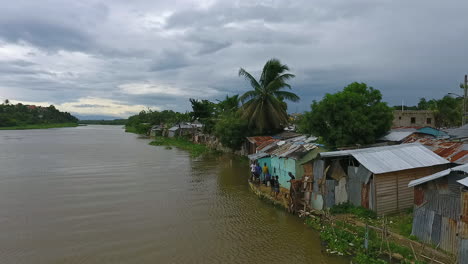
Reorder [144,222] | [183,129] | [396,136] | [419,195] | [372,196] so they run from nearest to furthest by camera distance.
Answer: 1. [419,195]
2. [372,196]
3. [144,222]
4. [396,136]
5. [183,129]

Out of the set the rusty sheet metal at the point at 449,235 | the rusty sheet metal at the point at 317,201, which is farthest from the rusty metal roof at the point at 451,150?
the rusty sheet metal at the point at 317,201

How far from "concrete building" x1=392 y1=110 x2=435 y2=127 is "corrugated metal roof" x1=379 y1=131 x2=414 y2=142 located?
1379 cm

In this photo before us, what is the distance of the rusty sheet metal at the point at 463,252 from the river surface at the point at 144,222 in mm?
2859

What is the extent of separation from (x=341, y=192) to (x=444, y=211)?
425 cm

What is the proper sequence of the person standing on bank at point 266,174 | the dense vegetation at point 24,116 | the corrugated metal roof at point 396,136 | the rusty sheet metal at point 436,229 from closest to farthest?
the rusty sheet metal at point 436,229 < the corrugated metal roof at point 396,136 < the person standing on bank at point 266,174 < the dense vegetation at point 24,116

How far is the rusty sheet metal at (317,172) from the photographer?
12117 millimetres

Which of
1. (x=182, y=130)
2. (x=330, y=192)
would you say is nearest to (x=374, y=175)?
(x=330, y=192)

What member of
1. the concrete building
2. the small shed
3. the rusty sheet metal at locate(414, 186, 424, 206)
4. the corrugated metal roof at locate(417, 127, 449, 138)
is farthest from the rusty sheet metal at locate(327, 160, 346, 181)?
the small shed

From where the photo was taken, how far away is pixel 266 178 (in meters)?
16.8

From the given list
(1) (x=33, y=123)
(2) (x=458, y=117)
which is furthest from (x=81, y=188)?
(1) (x=33, y=123)

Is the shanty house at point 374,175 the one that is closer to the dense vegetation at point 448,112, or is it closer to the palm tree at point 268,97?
the palm tree at point 268,97

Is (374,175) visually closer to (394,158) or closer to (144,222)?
(394,158)

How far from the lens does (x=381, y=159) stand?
11047mm

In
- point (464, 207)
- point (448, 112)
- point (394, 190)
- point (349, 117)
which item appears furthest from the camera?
point (448, 112)
